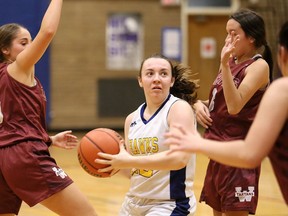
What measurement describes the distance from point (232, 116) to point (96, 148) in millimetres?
1041

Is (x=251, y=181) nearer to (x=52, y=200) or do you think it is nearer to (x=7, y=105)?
(x=52, y=200)

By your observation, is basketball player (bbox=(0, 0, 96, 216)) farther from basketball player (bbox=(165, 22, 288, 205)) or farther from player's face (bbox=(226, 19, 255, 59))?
basketball player (bbox=(165, 22, 288, 205))

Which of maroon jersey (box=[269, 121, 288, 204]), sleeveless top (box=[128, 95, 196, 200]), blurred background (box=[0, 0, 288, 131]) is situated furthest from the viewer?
blurred background (box=[0, 0, 288, 131])

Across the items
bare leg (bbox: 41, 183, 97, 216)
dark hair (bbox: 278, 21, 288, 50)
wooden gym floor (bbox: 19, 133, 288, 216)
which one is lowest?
wooden gym floor (bbox: 19, 133, 288, 216)

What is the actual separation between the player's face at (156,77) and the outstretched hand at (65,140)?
0.91 m

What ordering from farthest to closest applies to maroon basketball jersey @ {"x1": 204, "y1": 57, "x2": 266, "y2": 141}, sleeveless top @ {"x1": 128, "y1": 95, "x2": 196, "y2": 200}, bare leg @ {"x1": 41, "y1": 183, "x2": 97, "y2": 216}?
maroon basketball jersey @ {"x1": 204, "y1": 57, "x2": 266, "y2": 141}, bare leg @ {"x1": 41, "y1": 183, "x2": 97, "y2": 216}, sleeveless top @ {"x1": 128, "y1": 95, "x2": 196, "y2": 200}

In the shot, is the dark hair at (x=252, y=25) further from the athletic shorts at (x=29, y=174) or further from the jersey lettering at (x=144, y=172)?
the athletic shorts at (x=29, y=174)

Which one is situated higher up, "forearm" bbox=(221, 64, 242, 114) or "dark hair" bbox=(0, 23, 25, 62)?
"dark hair" bbox=(0, 23, 25, 62)

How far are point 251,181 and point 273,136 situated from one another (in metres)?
1.68

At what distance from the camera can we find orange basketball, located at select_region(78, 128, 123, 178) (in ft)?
12.7

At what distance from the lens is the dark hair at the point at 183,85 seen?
13.8 ft

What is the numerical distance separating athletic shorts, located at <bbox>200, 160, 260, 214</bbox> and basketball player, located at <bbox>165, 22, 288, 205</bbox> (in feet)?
4.71

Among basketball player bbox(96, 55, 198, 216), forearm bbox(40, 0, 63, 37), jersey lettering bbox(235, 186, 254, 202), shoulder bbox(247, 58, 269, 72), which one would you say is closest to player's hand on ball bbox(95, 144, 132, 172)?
basketball player bbox(96, 55, 198, 216)

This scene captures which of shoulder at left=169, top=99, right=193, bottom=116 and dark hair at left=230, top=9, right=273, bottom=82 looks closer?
shoulder at left=169, top=99, right=193, bottom=116
